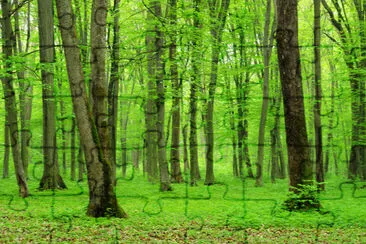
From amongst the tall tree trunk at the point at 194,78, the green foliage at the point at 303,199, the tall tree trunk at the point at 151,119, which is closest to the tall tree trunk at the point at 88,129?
the green foliage at the point at 303,199

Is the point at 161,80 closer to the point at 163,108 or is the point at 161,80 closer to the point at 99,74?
the point at 163,108

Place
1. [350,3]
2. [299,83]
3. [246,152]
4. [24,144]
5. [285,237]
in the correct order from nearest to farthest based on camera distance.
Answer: [285,237]
[299,83]
[24,144]
[350,3]
[246,152]

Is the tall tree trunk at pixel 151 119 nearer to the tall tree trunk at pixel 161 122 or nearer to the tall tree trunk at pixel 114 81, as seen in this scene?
the tall tree trunk at pixel 161 122

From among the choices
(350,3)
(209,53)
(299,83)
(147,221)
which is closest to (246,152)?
(209,53)

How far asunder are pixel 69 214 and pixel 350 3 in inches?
694

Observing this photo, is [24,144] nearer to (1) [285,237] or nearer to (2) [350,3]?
(1) [285,237]

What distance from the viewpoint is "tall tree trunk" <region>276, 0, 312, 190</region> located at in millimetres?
9375

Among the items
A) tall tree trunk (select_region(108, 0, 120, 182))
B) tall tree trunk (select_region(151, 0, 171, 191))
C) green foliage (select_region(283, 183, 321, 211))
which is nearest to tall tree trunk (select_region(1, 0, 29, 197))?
tall tree trunk (select_region(108, 0, 120, 182))

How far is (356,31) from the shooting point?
17078 millimetres

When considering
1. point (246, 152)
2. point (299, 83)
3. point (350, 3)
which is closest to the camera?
point (299, 83)

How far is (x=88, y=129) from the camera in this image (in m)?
7.89

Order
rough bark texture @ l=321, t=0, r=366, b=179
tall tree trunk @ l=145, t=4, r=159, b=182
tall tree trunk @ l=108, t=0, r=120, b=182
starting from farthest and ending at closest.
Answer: rough bark texture @ l=321, t=0, r=366, b=179, tall tree trunk @ l=145, t=4, r=159, b=182, tall tree trunk @ l=108, t=0, r=120, b=182

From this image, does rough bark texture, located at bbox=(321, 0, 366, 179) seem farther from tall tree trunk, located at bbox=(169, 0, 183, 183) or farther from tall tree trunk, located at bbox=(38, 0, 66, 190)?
tall tree trunk, located at bbox=(38, 0, 66, 190)

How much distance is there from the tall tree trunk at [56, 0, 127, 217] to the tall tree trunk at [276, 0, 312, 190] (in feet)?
14.1
